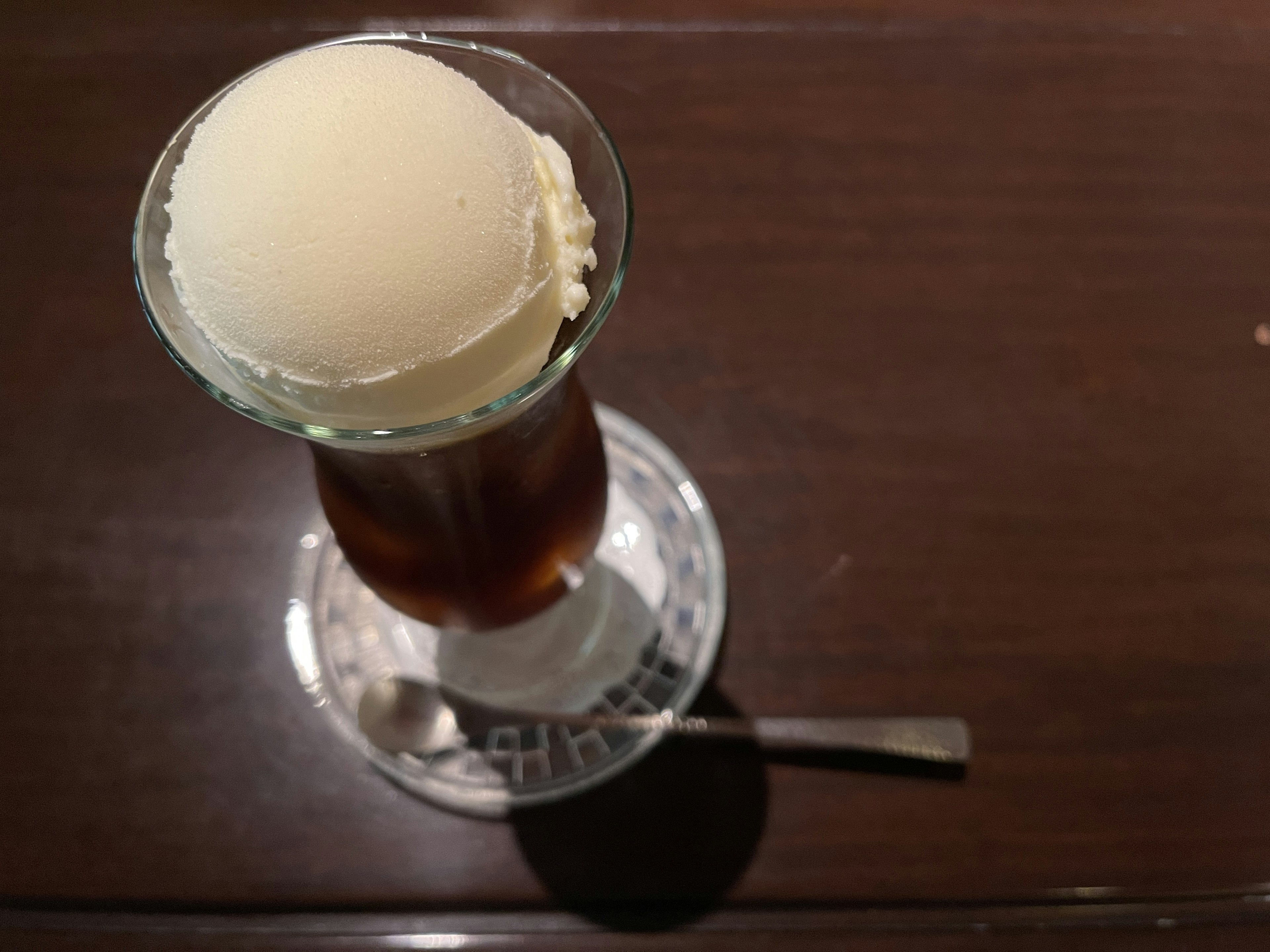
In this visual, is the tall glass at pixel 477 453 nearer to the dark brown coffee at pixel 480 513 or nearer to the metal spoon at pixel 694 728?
the dark brown coffee at pixel 480 513

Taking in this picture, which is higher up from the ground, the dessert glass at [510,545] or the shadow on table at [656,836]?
the dessert glass at [510,545]

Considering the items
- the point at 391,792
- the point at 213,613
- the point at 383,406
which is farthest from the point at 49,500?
the point at 383,406

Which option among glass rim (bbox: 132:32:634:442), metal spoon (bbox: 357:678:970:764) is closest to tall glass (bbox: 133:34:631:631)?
glass rim (bbox: 132:32:634:442)

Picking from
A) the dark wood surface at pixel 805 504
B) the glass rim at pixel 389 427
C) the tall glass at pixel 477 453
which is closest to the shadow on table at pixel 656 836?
the dark wood surface at pixel 805 504

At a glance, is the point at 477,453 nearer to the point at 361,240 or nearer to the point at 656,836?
the point at 361,240

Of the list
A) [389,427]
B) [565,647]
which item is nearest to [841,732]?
[565,647]

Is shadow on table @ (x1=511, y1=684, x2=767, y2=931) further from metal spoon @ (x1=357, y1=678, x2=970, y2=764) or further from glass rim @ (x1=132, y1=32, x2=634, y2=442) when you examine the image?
glass rim @ (x1=132, y1=32, x2=634, y2=442)
